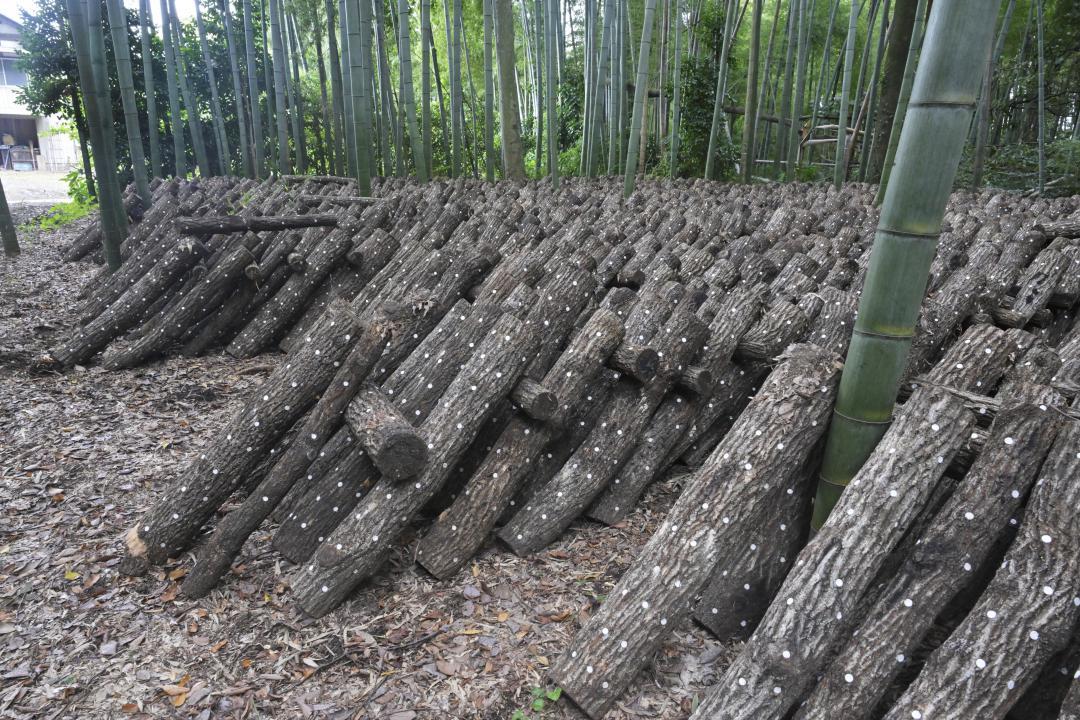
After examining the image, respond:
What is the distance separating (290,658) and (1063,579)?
7.43ft

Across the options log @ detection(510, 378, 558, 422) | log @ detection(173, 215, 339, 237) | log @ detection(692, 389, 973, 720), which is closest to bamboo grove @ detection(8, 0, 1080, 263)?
log @ detection(173, 215, 339, 237)

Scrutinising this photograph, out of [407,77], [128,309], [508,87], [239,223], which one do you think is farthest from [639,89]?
[128,309]

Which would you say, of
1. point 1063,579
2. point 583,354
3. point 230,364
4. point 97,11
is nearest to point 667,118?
point 97,11

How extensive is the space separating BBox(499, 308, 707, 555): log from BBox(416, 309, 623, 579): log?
0.38 feet

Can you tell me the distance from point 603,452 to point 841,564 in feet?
3.80

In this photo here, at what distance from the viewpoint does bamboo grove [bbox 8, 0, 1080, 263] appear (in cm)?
967

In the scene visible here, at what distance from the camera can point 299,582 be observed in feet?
7.86

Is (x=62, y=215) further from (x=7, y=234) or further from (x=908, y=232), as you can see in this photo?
(x=908, y=232)

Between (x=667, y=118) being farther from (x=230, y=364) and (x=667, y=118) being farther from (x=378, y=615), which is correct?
(x=378, y=615)

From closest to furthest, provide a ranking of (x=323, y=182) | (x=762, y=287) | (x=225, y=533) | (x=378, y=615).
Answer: (x=378, y=615), (x=225, y=533), (x=762, y=287), (x=323, y=182)

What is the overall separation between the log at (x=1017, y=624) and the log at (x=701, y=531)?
0.59m

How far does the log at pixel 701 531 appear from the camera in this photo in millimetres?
1986

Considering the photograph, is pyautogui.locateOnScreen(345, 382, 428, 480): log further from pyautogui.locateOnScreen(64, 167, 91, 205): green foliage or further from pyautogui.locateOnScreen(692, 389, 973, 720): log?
pyautogui.locateOnScreen(64, 167, 91, 205): green foliage

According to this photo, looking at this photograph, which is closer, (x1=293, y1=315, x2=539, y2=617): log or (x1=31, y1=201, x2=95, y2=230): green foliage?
(x1=293, y1=315, x2=539, y2=617): log
